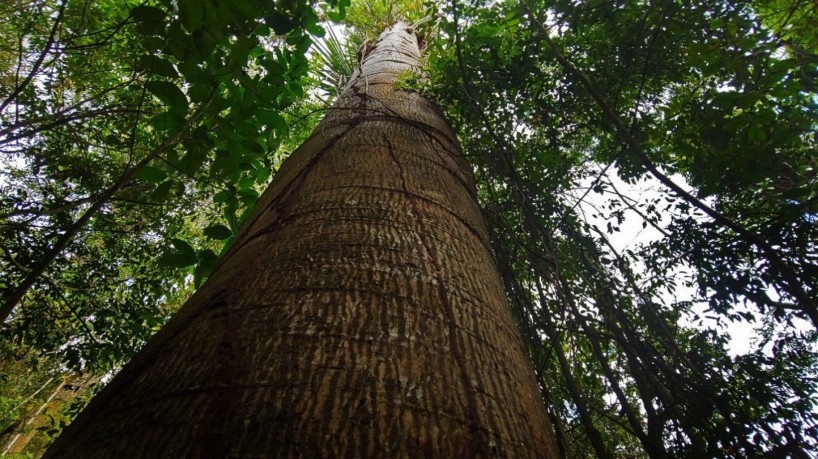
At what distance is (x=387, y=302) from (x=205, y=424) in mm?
276

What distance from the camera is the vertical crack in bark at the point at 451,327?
457mm

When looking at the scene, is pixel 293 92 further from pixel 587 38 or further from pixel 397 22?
pixel 397 22

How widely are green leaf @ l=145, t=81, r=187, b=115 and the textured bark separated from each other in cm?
46

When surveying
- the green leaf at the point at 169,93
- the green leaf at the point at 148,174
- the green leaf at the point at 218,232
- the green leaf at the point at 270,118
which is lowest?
the green leaf at the point at 218,232

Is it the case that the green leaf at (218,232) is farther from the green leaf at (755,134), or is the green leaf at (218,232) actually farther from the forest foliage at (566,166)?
the green leaf at (755,134)

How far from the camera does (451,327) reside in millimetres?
619

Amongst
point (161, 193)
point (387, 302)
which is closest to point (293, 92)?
point (161, 193)

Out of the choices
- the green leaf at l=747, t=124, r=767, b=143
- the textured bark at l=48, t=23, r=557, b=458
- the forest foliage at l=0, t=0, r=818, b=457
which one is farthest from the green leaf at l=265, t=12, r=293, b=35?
the green leaf at l=747, t=124, r=767, b=143

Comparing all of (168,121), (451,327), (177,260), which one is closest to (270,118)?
(168,121)

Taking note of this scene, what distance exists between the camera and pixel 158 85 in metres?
1.08

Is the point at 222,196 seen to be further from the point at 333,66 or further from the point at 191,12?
the point at 333,66

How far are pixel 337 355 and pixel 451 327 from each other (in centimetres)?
19

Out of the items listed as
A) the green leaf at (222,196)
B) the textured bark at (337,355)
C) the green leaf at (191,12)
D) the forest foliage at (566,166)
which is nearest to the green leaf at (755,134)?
the forest foliage at (566,166)

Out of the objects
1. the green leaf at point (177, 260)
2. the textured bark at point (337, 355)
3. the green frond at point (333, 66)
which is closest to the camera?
the textured bark at point (337, 355)
